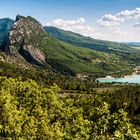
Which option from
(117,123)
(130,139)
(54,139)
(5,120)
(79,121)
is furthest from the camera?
(5,120)

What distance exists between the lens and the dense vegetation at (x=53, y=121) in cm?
5850

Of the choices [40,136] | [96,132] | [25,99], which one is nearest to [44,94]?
[25,99]

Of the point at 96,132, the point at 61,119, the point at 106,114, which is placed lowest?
the point at 61,119

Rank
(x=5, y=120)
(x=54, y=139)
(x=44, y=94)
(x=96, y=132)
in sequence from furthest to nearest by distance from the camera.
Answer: (x=44, y=94) < (x=5, y=120) < (x=54, y=139) < (x=96, y=132)

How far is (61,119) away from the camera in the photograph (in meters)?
131

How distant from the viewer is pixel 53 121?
135500 millimetres

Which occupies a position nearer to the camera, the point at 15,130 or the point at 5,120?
the point at 15,130

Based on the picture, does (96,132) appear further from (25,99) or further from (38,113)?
(25,99)

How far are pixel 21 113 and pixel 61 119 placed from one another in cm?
1489

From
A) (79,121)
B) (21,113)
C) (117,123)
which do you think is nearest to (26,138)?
(79,121)

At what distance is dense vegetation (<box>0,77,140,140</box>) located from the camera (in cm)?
5850

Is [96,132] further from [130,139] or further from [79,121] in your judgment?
[79,121]

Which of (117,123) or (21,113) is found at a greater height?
(117,123)

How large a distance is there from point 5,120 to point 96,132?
64372 millimetres
